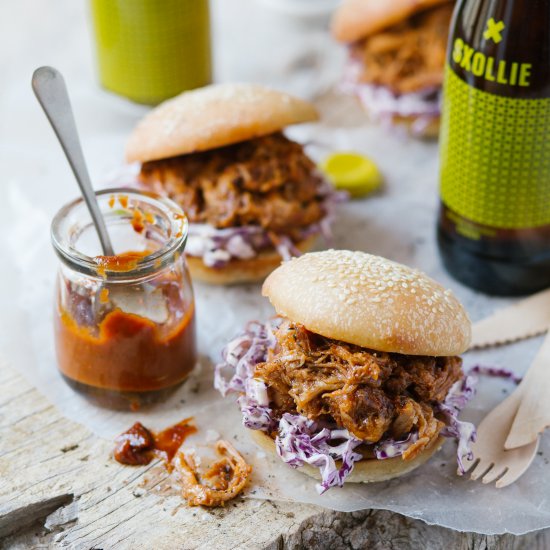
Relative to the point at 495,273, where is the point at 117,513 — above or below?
below

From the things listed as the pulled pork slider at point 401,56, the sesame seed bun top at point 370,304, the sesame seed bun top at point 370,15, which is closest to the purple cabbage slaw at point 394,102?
the pulled pork slider at point 401,56

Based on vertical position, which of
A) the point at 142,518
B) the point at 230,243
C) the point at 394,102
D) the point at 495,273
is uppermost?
the point at 394,102

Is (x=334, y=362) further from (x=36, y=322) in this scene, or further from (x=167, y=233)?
(x=36, y=322)

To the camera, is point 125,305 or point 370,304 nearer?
point 370,304

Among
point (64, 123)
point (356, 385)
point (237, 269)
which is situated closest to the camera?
point (356, 385)

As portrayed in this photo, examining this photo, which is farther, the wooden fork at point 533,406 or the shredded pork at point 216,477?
the wooden fork at point 533,406

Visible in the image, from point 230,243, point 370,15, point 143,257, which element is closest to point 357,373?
point 143,257

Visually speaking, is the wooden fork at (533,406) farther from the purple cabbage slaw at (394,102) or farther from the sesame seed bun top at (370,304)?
the purple cabbage slaw at (394,102)

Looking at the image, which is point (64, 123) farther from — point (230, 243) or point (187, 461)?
point (187, 461)
